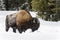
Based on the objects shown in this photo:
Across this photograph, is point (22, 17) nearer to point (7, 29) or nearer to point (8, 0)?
point (7, 29)

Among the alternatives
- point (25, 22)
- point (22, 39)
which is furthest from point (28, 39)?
point (25, 22)

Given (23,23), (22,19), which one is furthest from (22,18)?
(23,23)

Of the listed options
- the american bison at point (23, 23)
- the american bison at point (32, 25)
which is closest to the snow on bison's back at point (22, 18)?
the american bison at point (23, 23)

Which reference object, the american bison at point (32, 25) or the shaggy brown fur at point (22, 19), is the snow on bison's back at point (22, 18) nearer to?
the shaggy brown fur at point (22, 19)

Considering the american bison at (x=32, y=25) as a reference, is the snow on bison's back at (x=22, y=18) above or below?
above

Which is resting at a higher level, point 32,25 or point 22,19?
point 22,19

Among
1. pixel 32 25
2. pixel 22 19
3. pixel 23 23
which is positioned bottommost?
pixel 32 25

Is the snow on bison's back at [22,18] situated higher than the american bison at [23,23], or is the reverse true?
the snow on bison's back at [22,18]

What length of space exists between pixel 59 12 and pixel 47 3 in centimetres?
104

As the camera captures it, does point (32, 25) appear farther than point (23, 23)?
Yes

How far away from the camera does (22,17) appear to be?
686 centimetres

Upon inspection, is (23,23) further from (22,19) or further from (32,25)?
(32,25)

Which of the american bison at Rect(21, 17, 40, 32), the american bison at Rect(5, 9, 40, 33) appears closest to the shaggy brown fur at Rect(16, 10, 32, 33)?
the american bison at Rect(5, 9, 40, 33)

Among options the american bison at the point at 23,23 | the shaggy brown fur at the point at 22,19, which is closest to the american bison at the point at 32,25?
the american bison at the point at 23,23
